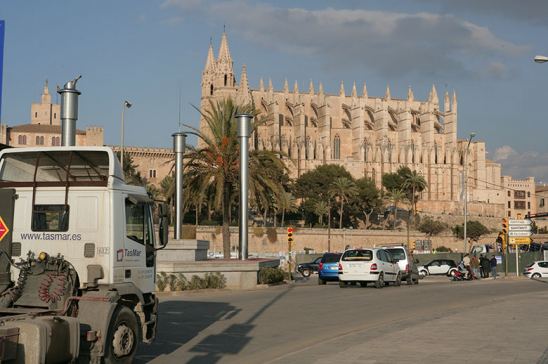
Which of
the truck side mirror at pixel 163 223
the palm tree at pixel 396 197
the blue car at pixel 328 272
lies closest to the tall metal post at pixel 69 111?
the blue car at pixel 328 272

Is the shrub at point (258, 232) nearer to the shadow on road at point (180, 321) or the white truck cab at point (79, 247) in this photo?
the shadow on road at point (180, 321)

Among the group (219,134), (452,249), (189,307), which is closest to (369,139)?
(452,249)

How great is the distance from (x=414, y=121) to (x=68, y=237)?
13705 centimetres

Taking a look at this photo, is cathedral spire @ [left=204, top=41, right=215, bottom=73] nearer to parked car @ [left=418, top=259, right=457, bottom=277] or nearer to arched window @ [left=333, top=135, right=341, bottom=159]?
arched window @ [left=333, top=135, right=341, bottom=159]

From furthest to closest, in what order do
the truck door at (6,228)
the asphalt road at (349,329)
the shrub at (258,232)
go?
the shrub at (258,232)
the asphalt road at (349,329)
the truck door at (6,228)

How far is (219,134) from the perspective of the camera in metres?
32.6

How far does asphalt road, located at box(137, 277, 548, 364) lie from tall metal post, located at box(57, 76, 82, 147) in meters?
6.30

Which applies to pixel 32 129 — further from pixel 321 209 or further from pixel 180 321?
pixel 180 321

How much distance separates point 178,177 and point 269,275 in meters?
6.04

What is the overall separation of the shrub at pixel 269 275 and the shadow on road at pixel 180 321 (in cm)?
661

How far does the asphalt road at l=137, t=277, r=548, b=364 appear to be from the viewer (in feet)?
34.5

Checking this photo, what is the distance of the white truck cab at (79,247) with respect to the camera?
9.06 meters

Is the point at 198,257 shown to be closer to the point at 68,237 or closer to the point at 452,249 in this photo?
the point at 68,237

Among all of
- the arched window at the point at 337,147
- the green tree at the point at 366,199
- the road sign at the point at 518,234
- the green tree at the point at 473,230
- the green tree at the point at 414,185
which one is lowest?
the road sign at the point at 518,234
